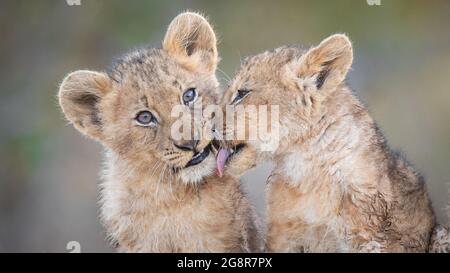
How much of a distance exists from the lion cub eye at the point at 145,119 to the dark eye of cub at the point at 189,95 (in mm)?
204

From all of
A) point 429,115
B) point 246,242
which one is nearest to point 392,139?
point 429,115

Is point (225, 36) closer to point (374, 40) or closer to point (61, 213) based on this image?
point (374, 40)

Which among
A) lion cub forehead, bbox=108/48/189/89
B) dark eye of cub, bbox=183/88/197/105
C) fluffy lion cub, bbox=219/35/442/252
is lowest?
fluffy lion cub, bbox=219/35/442/252

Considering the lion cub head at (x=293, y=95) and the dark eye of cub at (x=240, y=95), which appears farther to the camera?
the dark eye of cub at (x=240, y=95)

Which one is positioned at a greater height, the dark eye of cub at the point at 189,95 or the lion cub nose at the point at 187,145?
the dark eye of cub at the point at 189,95

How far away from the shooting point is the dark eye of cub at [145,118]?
15.5 ft

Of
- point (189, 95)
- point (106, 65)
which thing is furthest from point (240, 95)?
point (106, 65)

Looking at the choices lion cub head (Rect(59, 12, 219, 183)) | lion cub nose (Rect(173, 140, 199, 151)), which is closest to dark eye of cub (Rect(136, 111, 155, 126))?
lion cub head (Rect(59, 12, 219, 183))

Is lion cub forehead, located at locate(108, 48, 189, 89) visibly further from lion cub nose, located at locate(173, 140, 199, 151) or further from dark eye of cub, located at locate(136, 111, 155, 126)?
lion cub nose, located at locate(173, 140, 199, 151)

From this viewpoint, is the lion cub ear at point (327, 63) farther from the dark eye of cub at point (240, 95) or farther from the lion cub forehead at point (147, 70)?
the lion cub forehead at point (147, 70)

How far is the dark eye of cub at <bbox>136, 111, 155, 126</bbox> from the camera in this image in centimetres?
471

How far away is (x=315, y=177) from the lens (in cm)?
459

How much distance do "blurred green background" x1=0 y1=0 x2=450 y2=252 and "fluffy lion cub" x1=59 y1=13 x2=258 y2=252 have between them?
82 centimetres

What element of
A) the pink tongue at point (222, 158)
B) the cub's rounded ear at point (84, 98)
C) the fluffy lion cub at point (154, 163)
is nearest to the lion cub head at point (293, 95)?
the pink tongue at point (222, 158)
